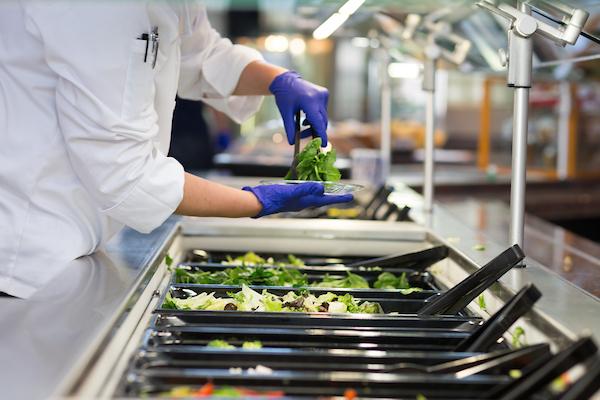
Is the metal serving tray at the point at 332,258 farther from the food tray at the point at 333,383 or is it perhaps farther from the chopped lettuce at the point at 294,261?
the food tray at the point at 333,383

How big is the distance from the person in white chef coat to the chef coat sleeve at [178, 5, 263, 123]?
37 centimetres

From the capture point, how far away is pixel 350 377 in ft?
2.81

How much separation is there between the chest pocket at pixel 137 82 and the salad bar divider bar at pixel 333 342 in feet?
1.09

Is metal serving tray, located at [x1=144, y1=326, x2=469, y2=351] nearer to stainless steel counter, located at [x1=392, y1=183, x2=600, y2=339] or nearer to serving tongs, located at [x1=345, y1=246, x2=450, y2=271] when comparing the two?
stainless steel counter, located at [x1=392, y1=183, x2=600, y2=339]

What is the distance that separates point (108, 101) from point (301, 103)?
602 mm

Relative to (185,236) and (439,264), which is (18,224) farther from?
(439,264)

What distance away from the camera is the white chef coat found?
121 cm

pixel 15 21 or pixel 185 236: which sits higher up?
pixel 15 21

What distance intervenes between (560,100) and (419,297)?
3411 millimetres

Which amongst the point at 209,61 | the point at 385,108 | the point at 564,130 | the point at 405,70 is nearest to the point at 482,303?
the point at 209,61

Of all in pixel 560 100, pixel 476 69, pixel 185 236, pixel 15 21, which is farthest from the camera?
pixel 560 100

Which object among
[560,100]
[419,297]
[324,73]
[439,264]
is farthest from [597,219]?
[324,73]

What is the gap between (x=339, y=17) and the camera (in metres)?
1.55

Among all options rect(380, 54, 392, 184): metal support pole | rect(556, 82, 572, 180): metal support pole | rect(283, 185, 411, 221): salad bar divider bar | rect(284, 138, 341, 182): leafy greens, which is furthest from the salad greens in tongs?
rect(556, 82, 572, 180): metal support pole
